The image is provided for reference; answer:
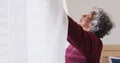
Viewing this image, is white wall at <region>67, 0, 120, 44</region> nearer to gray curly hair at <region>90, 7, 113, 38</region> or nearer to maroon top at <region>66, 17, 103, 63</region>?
gray curly hair at <region>90, 7, 113, 38</region>

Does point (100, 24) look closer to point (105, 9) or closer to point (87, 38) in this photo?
point (87, 38)

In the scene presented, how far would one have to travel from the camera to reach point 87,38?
963 mm

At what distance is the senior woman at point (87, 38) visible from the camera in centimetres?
88

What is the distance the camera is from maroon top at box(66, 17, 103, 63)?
33.9 inches

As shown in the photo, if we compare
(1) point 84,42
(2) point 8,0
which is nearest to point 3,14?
(2) point 8,0

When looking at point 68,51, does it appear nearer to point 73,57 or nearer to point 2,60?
point 73,57

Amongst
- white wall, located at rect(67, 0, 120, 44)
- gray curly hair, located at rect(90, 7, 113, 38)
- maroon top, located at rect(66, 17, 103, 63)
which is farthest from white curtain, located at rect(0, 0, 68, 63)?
white wall, located at rect(67, 0, 120, 44)

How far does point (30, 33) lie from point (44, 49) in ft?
0.19

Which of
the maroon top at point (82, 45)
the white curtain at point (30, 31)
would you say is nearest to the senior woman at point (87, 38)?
the maroon top at point (82, 45)

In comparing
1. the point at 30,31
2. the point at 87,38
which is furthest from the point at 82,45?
the point at 30,31

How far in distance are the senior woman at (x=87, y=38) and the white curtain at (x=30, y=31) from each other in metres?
0.15

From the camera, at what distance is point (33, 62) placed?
0.61 m

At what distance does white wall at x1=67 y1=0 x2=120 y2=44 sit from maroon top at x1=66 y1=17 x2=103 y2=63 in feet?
3.18

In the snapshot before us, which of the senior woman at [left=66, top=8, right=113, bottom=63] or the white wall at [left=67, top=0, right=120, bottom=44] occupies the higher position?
the white wall at [left=67, top=0, right=120, bottom=44]
